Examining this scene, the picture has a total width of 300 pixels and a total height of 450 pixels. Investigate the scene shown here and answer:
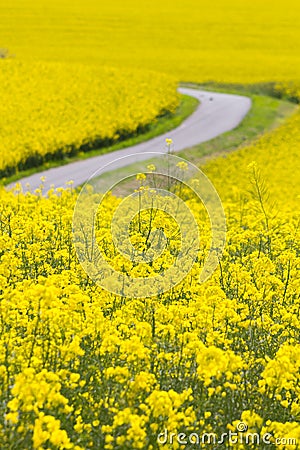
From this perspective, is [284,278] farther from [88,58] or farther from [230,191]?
[88,58]

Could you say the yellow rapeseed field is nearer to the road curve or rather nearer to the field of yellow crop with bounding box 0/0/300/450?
the field of yellow crop with bounding box 0/0/300/450

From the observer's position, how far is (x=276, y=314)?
21.7 feet

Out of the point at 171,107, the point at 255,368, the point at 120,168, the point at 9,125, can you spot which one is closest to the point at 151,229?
the point at 255,368

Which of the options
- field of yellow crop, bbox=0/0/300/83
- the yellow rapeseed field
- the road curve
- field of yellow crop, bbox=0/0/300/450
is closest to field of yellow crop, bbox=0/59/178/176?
the road curve

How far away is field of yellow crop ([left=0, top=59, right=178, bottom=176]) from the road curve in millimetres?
819

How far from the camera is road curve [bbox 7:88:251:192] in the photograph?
802 inches

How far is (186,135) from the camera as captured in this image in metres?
26.6

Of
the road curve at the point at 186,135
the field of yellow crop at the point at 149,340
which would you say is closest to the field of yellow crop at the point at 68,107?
the road curve at the point at 186,135
